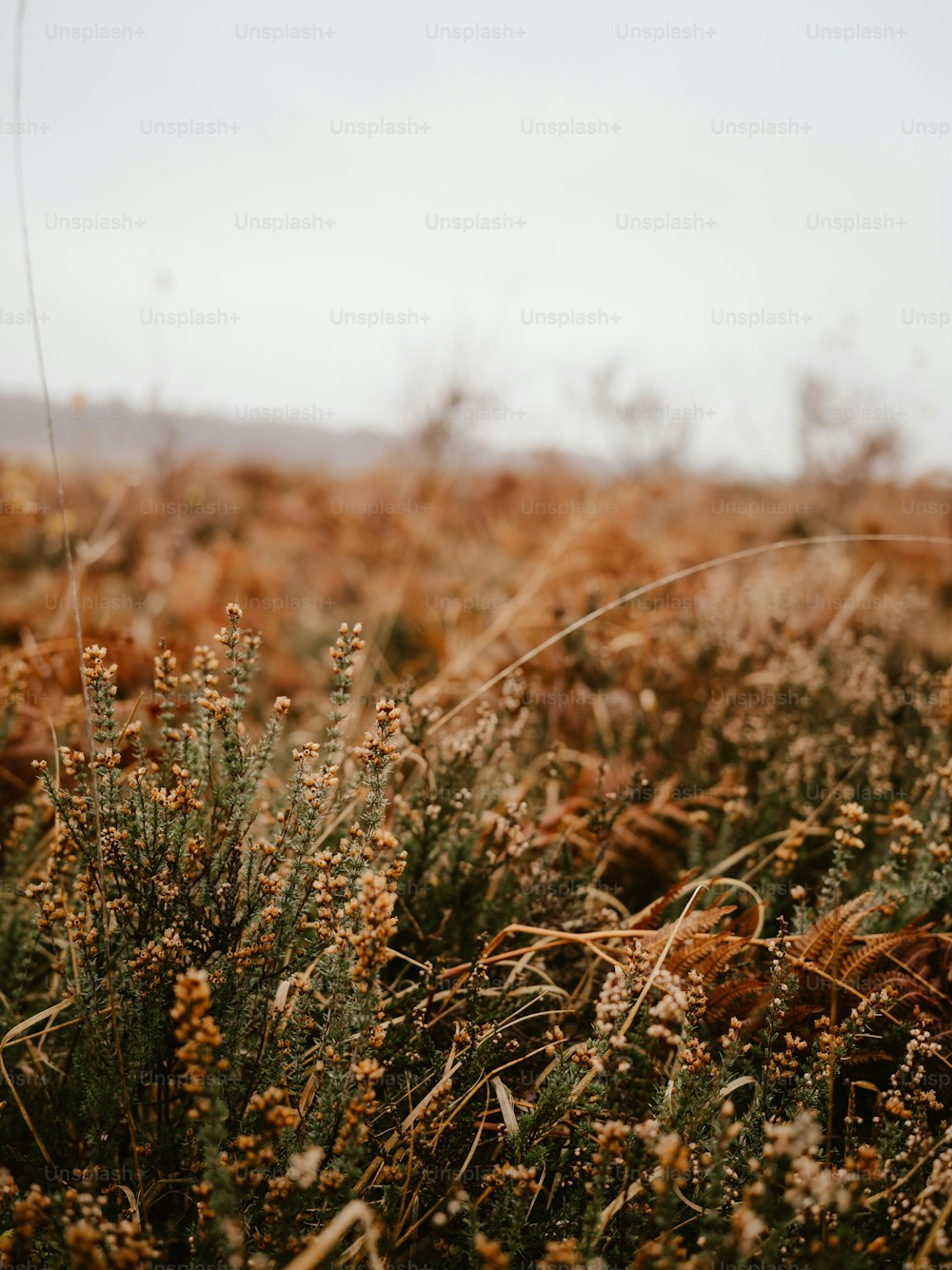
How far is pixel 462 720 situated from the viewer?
2900 millimetres

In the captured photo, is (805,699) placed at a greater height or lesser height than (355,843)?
lesser

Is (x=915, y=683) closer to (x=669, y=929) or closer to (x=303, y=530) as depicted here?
(x=669, y=929)

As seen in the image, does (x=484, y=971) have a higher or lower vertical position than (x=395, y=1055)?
higher

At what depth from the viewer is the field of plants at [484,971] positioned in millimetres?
1199

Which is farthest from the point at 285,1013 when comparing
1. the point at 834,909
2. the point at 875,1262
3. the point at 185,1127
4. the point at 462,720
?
the point at 462,720

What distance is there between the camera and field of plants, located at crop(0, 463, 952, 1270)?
1199 millimetres

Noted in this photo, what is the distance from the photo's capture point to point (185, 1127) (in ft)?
4.87

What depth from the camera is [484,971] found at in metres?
1.47

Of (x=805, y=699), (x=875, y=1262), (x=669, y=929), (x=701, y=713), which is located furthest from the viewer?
(x=701, y=713)

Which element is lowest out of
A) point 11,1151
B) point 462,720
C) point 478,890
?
point 11,1151

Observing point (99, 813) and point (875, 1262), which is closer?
point (875, 1262)

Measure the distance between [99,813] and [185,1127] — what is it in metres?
0.66

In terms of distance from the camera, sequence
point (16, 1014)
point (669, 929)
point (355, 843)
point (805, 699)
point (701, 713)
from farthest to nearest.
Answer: point (701, 713), point (805, 699), point (16, 1014), point (669, 929), point (355, 843)

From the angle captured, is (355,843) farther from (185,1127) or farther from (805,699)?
(805,699)
